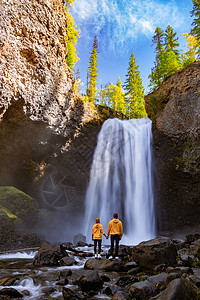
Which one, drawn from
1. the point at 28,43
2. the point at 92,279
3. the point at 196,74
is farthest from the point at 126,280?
the point at 196,74

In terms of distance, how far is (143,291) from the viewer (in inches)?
145

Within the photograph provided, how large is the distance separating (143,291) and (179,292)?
38.0 inches

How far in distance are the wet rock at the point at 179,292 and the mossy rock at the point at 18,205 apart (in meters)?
12.0

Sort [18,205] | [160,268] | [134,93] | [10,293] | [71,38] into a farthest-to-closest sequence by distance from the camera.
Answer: [134,93], [71,38], [18,205], [160,268], [10,293]

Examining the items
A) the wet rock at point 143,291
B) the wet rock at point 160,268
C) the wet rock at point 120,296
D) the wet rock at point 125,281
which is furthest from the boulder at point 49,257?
the wet rock at point 143,291

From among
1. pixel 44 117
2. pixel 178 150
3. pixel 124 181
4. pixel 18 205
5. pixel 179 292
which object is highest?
pixel 44 117

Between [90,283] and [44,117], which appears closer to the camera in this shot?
[90,283]

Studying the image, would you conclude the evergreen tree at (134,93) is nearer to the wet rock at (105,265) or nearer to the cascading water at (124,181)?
the cascading water at (124,181)

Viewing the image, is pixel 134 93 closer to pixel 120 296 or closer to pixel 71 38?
pixel 71 38

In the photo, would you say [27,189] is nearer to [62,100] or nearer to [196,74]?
[62,100]

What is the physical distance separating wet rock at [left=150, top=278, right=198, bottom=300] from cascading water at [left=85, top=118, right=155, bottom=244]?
542 inches

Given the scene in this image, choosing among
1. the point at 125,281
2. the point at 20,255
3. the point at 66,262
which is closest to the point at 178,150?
the point at 66,262

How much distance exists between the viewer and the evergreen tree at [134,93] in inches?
1350

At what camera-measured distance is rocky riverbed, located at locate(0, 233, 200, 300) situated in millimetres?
3754
